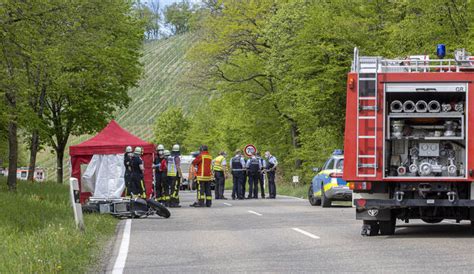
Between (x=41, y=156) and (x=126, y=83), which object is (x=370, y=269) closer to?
(x=126, y=83)

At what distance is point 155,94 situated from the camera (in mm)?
168750

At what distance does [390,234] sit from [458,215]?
128 centimetres

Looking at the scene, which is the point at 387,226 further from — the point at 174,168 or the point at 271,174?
the point at 271,174

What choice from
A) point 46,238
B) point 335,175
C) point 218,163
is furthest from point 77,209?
point 218,163

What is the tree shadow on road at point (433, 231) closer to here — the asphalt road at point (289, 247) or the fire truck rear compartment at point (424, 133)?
the asphalt road at point (289, 247)

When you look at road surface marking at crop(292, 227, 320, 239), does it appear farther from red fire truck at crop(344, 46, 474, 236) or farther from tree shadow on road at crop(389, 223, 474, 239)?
tree shadow on road at crop(389, 223, 474, 239)

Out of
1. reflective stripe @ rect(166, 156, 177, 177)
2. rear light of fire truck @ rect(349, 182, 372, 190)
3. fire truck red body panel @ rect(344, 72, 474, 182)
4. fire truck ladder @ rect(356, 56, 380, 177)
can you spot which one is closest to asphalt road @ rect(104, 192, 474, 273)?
rear light of fire truck @ rect(349, 182, 372, 190)

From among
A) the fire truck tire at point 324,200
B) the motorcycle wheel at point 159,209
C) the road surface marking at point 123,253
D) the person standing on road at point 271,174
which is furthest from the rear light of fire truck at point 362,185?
the person standing on road at point 271,174

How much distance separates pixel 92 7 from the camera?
91.9ft

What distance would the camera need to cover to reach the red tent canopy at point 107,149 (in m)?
28.7

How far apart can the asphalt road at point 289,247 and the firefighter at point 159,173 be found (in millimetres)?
7259

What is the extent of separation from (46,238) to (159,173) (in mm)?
15278

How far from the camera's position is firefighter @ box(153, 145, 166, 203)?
95.9ft

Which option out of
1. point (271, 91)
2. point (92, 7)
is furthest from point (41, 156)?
point (92, 7)
